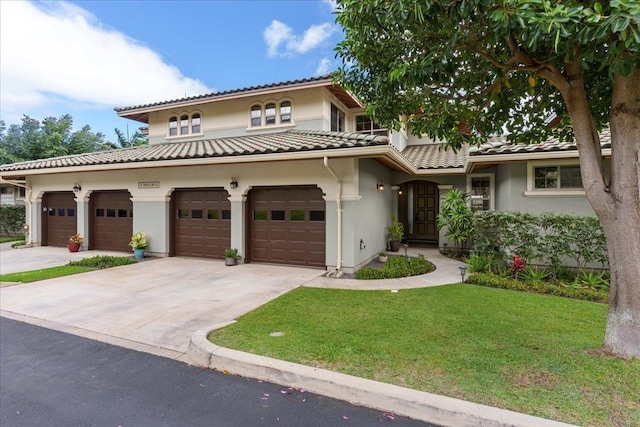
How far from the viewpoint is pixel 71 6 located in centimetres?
1162

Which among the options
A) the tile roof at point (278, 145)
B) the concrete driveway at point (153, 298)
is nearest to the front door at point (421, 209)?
the tile roof at point (278, 145)

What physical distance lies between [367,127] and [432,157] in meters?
3.02

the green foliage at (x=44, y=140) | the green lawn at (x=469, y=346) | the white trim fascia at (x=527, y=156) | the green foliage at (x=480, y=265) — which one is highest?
the green foliage at (x=44, y=140)

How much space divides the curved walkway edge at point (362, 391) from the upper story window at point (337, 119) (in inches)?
390

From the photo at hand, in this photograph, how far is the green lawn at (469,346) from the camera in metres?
2.79

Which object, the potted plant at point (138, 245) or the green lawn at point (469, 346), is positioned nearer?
the green lawn at point (469, 346)

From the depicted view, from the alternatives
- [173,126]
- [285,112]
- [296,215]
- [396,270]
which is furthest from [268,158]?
[173,126]

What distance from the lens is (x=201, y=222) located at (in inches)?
424

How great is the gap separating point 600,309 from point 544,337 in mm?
2190

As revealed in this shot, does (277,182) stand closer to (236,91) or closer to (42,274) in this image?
(236,91)

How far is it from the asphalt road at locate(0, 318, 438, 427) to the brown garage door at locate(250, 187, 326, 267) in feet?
18.5

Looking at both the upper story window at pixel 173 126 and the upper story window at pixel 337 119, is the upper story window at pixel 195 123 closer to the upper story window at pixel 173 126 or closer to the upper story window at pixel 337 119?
the upper story window at pixel 173 126

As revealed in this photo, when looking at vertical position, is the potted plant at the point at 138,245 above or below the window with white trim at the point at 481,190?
below

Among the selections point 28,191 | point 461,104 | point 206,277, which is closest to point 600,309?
point 461,104
